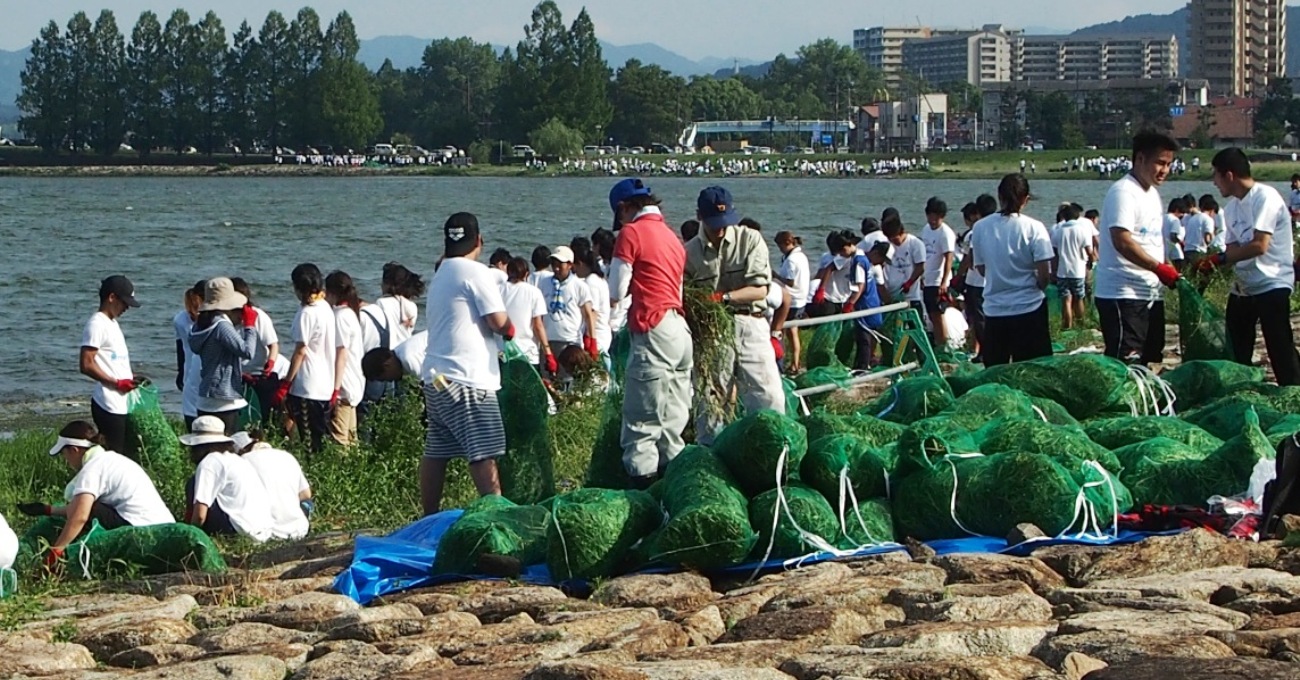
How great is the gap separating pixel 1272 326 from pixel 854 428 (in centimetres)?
331

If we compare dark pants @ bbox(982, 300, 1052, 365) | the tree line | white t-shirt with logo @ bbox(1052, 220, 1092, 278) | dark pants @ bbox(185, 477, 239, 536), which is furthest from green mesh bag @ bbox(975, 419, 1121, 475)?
the tree line

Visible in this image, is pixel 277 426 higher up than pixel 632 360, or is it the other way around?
pixel 632 360

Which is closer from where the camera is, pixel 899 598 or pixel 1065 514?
pixel 899 598

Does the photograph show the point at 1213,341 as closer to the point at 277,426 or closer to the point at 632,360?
the point at 632,360

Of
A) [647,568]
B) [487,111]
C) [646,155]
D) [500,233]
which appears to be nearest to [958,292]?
[647,568]

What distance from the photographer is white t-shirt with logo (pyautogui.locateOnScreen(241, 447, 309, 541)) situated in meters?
9.34

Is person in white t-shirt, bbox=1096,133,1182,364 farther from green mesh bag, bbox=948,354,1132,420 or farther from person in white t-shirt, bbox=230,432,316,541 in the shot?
person in white t-shirt, bbox=230,432,316,541

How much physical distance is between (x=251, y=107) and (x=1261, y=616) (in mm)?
173775

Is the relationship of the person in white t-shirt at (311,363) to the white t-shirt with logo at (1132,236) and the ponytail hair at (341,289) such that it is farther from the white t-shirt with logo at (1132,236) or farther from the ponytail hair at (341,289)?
the white t-shirt with logo at (1132,236)

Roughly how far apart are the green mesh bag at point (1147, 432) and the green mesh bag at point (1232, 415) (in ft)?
0.67

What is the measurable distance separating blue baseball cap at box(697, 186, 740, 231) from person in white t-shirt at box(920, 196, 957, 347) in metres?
7.12

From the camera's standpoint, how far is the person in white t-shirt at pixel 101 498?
8664 millimetres

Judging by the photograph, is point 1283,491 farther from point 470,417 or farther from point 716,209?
point 470,417

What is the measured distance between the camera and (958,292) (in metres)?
16.9
